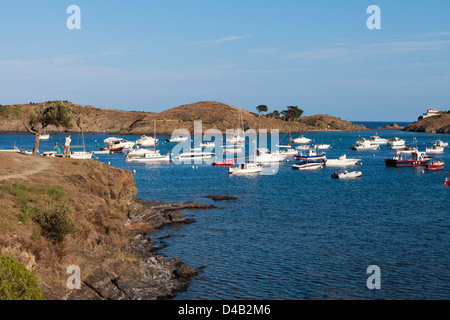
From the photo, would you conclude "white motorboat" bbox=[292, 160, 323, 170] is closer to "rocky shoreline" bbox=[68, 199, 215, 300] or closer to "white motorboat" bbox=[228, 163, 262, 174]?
"white motorboat" bbox=[228, 163, 262, 174]

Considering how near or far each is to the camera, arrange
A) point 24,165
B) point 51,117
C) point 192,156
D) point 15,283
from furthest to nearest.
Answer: point 192,156 < point 51,117 < point 24,165 < point 15,283

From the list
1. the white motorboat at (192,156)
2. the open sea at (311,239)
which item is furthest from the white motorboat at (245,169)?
the white motorboat at (192,156)

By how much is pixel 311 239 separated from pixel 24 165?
25.2 meters

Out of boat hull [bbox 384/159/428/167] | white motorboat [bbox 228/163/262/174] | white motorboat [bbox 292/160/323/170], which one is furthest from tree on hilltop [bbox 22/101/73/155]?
boat hull [bbox 384/159/428/167]

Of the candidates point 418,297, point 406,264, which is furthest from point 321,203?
point 418,297

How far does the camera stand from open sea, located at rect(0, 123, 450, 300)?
91.8ft

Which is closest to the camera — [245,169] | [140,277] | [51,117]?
[140,277]

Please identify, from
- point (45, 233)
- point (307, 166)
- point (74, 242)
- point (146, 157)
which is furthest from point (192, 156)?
point (45, 233)

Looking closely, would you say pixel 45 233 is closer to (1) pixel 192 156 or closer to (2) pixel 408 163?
(2) pixel 408 163

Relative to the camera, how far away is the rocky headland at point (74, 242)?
21562 mm

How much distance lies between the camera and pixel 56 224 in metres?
23.6

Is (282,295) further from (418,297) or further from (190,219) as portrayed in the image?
(190,219)

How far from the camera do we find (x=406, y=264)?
32344 millimetres

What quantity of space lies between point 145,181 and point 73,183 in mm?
42702
